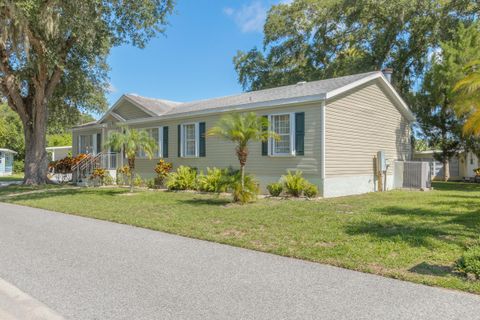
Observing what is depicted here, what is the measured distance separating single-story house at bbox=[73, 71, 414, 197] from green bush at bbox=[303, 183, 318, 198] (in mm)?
446

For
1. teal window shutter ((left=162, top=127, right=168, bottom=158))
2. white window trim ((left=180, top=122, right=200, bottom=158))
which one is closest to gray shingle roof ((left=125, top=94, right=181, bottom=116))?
teal window shutter ((left=162, top=127, right=168, bottom=158))

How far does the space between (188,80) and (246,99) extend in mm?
11055

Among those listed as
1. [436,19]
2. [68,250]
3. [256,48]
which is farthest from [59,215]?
[256,48]

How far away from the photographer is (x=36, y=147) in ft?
66.2

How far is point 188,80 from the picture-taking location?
27422 mm

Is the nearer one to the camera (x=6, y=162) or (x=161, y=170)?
(x=161, y=170)

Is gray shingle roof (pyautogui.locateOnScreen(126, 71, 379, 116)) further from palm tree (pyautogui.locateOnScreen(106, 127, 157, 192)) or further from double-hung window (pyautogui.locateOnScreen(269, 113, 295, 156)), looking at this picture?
palm tree (pyautogui.locateOnScreen(106, 127, 157, 192))

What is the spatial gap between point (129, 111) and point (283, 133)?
397 inches

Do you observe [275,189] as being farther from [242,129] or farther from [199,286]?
[199,286]

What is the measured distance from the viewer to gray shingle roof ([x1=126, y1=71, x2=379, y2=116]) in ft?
48.3

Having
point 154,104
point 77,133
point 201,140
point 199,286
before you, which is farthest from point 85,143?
point 199,286

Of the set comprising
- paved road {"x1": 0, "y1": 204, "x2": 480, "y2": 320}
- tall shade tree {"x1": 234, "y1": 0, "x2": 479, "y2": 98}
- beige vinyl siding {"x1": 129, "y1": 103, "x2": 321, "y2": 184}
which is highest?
tall shade tree {"x1": 234, "y1": 0, "x2": 479, "y2": 98}

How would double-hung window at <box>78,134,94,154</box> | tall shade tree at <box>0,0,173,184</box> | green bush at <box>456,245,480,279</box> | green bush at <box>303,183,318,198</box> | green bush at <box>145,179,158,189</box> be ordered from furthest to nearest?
double-hung window at <box>78,134,94,154</box>, green bush at <box>145,179,158,189</box>, tall shade tree at <box>0,0,173,184</box>, green bush at <box>303,183,318,198</box>, green bush at <box>456,245,480,279</box>

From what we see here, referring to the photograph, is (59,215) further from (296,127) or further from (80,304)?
(296,127)
